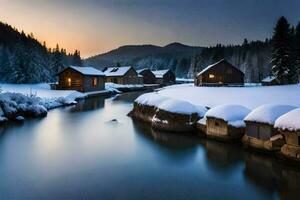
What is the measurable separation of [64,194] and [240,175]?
25.2 ft

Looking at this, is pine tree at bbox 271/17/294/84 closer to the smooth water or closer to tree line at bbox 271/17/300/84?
tree line at bbox 271/17/300/84

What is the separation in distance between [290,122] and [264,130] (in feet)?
6.82

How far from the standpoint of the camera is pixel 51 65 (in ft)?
296

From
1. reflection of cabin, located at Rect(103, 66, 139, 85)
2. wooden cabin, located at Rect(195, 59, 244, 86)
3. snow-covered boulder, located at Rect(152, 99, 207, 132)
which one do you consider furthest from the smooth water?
reflection of cabin, located at Rect(103, 66, 139, 85)

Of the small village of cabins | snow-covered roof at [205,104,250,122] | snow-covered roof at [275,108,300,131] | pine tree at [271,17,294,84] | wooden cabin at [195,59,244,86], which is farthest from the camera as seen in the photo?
wooden cabin at [195,59,244,86]

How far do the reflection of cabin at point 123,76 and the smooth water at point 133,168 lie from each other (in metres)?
63.5

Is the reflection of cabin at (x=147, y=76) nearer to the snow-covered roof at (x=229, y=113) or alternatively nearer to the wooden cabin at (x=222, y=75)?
the wooden cabin at (x=222, y=75)

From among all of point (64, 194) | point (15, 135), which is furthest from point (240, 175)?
point (15, 135)

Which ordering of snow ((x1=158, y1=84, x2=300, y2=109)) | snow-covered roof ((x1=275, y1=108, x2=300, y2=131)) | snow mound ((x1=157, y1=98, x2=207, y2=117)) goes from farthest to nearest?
snow ((x1=158, y1=84, x2=300, y2=109)), snow mound ((x1=157, y1=98, x2=207, y2=117)), snow-covered roof ((x1=275, y1=108, x2=300, y2=131))

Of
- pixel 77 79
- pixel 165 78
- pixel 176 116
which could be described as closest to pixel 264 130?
pixel 176 116

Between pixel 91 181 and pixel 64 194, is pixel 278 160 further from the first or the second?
pixel 64 194

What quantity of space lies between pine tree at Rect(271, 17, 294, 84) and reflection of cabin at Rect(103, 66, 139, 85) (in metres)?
48.1

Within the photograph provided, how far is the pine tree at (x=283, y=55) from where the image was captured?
144 ft

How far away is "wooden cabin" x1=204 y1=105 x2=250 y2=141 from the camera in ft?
58.5
